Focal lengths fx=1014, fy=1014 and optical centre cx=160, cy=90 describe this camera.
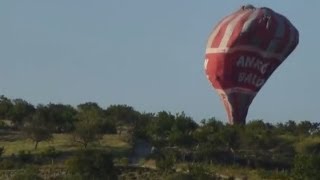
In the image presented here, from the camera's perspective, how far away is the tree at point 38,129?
87.8m

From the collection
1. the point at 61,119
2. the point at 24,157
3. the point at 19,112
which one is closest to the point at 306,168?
the point at 24,157

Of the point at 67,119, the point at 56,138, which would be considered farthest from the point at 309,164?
the point at 67,119

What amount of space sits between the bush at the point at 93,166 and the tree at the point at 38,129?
60.6ft

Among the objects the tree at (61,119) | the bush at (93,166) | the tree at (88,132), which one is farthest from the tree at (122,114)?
the bush at (93,166)

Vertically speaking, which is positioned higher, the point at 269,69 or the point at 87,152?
the point at 269,69

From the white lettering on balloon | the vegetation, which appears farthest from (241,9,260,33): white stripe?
the vegetation

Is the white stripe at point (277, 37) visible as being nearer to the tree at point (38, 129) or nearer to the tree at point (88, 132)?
the tree at point (88, 132)

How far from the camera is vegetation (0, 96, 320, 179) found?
69312 mm

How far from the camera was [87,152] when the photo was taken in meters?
71.4

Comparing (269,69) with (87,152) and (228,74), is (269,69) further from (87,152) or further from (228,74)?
(87,152)

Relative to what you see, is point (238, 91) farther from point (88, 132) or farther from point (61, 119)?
point (61, 119)

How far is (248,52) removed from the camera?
297ft

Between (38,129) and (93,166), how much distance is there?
68.2ft

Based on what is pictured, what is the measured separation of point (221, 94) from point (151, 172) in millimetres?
21413
